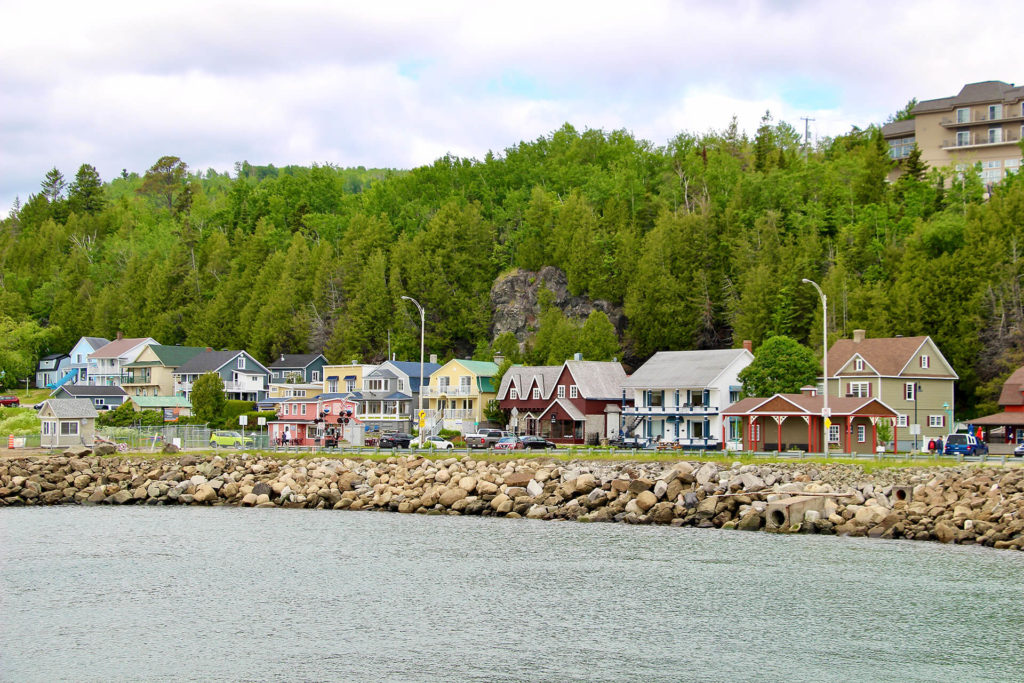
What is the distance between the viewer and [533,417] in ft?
274

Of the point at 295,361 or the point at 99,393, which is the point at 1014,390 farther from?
Result: the point at 99,393

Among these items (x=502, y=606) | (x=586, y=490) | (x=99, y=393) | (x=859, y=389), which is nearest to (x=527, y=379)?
(x=859, y=389)

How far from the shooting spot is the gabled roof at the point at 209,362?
114 meters

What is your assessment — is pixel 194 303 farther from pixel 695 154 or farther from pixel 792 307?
pixel 792 307

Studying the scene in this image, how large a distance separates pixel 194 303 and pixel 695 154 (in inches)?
2660

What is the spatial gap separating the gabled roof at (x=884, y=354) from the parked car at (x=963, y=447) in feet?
38.8

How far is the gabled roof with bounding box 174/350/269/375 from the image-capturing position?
114188mm

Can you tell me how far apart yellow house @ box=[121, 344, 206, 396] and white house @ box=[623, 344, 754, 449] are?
6168cm

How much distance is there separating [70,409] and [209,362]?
133ft

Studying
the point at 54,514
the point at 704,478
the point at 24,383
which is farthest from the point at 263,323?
the point at 704,478

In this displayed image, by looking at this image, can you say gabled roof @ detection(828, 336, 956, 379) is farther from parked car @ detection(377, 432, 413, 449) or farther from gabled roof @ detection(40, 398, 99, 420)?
gabled roof @ detection(40, 398, 99, 420)

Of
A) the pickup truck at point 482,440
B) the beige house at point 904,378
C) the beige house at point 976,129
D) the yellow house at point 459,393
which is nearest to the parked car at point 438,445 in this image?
the pickup truck at point 482,440

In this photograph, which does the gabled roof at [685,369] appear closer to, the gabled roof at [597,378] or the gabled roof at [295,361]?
the gabled roof at [597,378]

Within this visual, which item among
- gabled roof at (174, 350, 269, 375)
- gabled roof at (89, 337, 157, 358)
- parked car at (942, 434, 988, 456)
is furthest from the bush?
parked car at (942, 434, 988, 456)
